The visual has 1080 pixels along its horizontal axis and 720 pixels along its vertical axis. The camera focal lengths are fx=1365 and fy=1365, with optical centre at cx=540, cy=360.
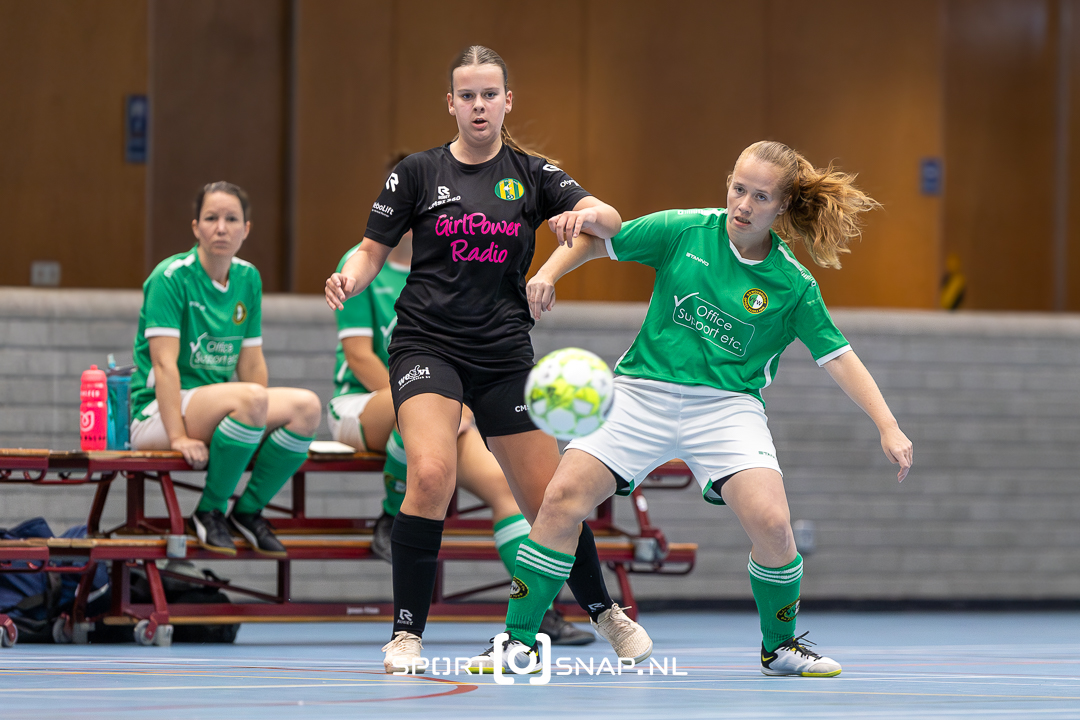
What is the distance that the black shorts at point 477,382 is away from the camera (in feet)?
12.9

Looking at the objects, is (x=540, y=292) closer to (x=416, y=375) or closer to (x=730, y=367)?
(x=416, y=375)

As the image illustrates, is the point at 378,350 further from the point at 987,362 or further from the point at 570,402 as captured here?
the point at 987,362

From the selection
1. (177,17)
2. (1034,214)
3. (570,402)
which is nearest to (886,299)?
(1034,214)

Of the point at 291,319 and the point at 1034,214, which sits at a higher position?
the point at 1034,214

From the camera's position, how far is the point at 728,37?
11617 millimetres

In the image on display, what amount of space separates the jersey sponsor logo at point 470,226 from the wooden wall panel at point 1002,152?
9725 mm

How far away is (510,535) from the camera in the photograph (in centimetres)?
515

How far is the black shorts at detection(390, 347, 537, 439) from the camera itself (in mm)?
3922

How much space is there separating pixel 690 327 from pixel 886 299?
8712 mm

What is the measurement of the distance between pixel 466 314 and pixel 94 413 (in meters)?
2.21

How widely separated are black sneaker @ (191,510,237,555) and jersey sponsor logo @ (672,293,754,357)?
89.4 inches

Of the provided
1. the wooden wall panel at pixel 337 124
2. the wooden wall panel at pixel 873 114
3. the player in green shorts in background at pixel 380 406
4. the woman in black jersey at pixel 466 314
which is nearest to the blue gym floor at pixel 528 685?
the woman in black jersey at pixel 466 314

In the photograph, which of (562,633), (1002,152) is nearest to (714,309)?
(562,633)

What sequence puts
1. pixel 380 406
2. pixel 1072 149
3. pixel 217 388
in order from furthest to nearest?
pixel 1072 149, pixel 380 406, pixel 217 388
